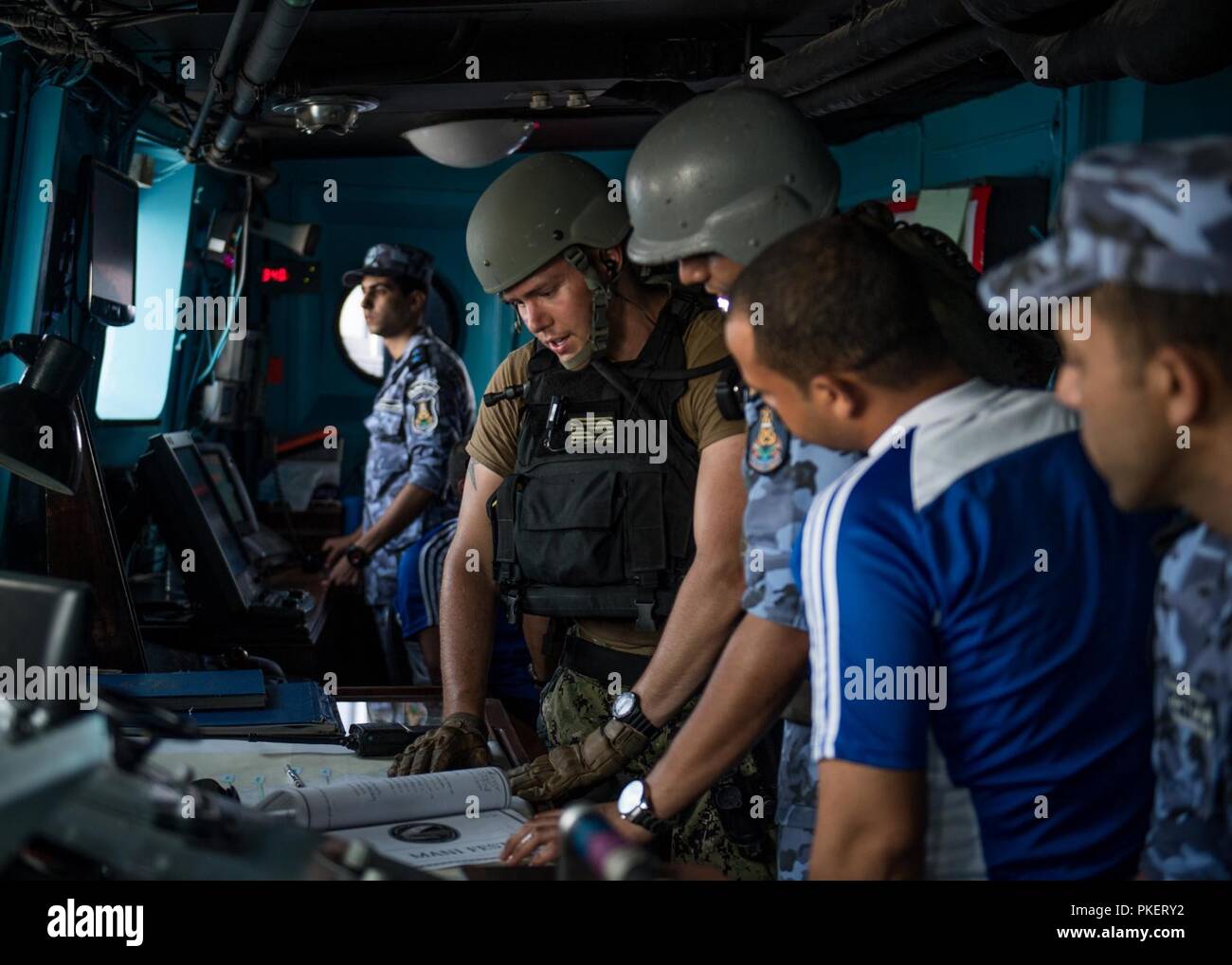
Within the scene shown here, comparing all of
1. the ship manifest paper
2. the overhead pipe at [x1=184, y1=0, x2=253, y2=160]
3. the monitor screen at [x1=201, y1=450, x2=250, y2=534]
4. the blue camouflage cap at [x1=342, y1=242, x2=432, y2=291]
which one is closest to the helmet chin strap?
the ship manifest paper

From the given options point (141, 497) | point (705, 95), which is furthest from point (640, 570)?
point (141, 497)

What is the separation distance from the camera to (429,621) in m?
4.46

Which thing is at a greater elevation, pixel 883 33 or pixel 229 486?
pixel 883 33

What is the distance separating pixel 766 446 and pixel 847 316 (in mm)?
448

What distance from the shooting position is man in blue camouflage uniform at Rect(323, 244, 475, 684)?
4.87 metres

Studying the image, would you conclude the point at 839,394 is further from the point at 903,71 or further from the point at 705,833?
the point at 903,71

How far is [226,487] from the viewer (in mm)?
4562

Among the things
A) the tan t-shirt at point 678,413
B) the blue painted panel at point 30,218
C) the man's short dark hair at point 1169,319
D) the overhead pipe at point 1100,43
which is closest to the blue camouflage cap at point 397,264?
the blue painted panel at point 30,218

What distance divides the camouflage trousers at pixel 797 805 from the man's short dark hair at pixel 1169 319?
94 centimetres

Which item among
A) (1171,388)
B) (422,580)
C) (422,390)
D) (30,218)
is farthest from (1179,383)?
(422,390)

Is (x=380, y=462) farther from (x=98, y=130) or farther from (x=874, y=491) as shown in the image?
(x=874, y=491)

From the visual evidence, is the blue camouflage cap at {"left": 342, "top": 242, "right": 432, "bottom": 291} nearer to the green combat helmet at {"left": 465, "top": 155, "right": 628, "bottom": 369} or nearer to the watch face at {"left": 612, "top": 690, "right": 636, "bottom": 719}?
the green combat helmet at {"left": 465, "top": 155, "right": 628, "bottom": 369}

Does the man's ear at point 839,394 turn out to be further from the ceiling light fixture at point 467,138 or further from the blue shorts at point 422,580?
the ceiling light fixture at point 467,138
